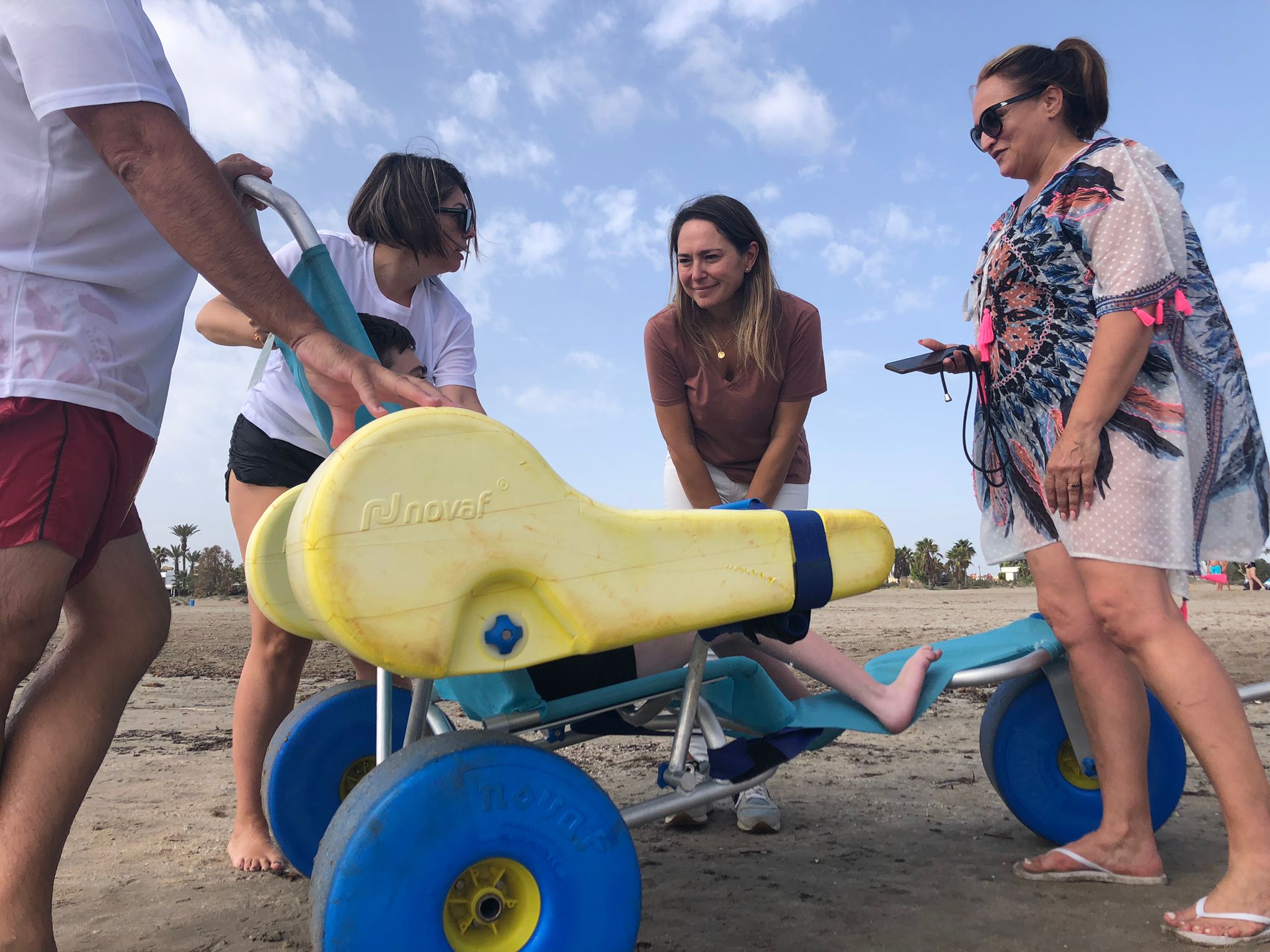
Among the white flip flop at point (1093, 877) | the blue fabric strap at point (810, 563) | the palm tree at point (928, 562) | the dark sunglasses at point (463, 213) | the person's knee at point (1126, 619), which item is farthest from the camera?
the palm tree at point (928, 562)

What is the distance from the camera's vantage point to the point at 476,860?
4.63ft

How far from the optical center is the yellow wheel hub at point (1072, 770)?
2520 millimetres

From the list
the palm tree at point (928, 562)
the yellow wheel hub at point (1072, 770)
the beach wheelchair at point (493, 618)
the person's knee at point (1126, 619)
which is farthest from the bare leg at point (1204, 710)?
the palm tree at point (928, 562)

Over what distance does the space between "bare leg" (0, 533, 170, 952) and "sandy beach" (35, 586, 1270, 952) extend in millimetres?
502

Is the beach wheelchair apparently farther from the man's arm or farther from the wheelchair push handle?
the man's arm

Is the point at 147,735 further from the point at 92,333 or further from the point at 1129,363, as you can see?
the point at 1129,363

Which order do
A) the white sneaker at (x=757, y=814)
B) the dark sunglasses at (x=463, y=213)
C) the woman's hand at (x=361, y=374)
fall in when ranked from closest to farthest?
the woman's hand at (x=361, y=374) < the dark sunglasses at (x=463, y=213) < the white sneaker at (x=757, y=814)

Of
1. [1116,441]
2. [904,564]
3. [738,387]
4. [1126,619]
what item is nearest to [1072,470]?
[1116,441]

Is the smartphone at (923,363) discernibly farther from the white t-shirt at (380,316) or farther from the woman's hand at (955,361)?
the white t-shirt at (380,316)

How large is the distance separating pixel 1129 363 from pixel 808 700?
108 cm

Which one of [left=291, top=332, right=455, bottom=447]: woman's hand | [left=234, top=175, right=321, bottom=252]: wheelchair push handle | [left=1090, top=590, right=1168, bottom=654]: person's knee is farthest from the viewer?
[left=1090, top=590, right=1168, bottom=654]: person's knee

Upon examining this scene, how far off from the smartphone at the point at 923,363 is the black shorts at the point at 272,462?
1.59m

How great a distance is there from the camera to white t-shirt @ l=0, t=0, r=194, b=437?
1367mm

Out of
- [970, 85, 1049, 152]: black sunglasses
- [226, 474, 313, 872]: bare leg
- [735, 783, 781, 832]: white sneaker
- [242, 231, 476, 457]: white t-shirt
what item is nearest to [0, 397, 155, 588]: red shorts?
[242, 231, 476, 457]: white t-shirt
